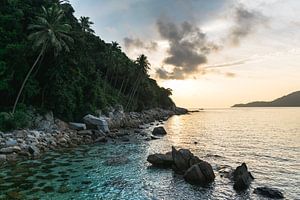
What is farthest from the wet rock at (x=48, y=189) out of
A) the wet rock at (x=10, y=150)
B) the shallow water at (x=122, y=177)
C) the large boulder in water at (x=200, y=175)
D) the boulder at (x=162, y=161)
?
the wet rock at (x=10, y=150)

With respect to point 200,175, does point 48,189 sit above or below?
below

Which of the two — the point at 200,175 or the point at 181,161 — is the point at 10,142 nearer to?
the point at 181,161

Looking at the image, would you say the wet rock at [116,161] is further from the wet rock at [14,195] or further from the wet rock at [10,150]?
the wet rock at [14,195]

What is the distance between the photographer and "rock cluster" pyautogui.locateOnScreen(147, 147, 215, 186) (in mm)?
25375

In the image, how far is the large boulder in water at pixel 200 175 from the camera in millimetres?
25234

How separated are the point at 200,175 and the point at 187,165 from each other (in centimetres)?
356

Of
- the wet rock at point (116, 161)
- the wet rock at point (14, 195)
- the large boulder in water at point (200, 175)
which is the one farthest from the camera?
the wet rock at point (116, 161)

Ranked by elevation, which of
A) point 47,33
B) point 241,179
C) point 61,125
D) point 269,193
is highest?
point 47,33

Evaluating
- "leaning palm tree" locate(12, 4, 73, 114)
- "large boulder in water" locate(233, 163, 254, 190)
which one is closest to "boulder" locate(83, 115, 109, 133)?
"leaning palm tree" locate(12, 4, 73, 114)

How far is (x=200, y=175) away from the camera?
25.4 metres

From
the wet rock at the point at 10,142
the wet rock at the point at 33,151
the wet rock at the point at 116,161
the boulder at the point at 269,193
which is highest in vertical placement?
the wet rock at the point at 10,142

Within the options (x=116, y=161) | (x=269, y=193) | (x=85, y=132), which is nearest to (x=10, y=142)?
(x=116, y=161)

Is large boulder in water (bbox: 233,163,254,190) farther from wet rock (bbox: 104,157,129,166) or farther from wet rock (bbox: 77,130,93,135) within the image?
wet rock (bbox: 77,130,93,135)

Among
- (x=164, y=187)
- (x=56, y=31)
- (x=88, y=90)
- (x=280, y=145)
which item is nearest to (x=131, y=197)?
(x=164, y=187)
